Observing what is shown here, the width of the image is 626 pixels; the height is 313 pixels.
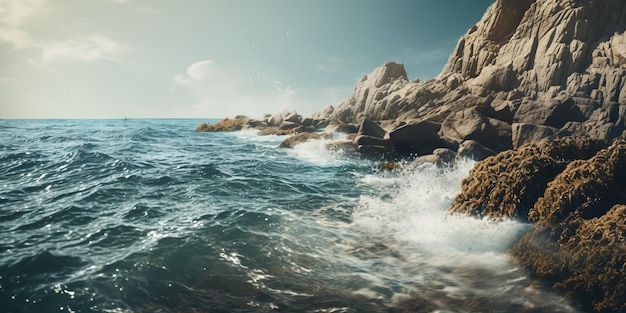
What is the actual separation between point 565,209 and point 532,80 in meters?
33.2

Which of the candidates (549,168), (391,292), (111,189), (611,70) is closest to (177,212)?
(111,189)

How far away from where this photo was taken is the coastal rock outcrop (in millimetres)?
5055

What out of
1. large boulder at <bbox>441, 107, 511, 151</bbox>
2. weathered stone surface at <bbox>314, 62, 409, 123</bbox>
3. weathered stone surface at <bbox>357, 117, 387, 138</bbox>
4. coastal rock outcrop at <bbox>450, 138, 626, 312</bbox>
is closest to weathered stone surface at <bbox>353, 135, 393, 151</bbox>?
weathered stone surface at <bbox>357, 117, 387, 138</bbox>

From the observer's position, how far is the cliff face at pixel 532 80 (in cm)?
2500

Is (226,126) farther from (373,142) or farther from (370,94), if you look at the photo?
(373,142)

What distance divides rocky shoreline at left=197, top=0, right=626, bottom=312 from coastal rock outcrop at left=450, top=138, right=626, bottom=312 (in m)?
0.02

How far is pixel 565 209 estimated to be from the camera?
6.32 m

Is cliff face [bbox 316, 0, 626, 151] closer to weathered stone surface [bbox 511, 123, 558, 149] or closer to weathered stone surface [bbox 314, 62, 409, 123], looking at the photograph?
weathered stone surface [bbox 511, 123, 558, 149]

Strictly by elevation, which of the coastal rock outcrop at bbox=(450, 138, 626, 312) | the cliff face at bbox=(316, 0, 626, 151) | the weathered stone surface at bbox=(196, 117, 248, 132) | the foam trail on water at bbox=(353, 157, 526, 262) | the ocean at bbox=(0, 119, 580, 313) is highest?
the cliff face at bbox=(316, 0, 626, 151)

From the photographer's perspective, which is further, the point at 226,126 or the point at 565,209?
the point at 226,126

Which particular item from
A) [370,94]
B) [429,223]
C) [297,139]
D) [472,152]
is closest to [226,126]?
[370,94]

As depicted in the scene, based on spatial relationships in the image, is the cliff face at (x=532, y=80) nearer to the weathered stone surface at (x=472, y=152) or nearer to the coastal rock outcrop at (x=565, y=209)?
the weathered stone surface at (x=472, y=152)

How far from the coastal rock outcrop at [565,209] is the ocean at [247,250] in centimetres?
41

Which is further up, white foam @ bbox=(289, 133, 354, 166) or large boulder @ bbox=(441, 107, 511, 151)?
large boulder @ bbox=(441, 107, 511, 151)
